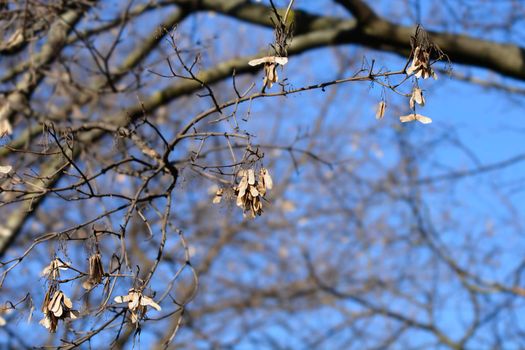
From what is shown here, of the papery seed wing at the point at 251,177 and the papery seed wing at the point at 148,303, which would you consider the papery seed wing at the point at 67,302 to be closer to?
the papery seed wing at the point at 148,303

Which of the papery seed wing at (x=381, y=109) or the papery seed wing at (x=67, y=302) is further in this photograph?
the papery seed wing at (x=381, y=109)

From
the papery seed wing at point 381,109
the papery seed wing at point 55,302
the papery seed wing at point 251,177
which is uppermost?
the papery seed wing at point 381,109

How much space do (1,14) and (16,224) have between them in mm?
1567

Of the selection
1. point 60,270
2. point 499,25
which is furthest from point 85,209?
point 60,270

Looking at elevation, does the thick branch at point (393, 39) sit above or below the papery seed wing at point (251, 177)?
above

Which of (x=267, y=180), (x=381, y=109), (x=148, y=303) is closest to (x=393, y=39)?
(x=381, y=109)

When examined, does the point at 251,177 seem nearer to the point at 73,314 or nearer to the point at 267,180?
the point at 267,180

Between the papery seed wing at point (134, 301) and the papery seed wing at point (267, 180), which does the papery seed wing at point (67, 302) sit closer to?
the papery seed wing at point (134, 301)

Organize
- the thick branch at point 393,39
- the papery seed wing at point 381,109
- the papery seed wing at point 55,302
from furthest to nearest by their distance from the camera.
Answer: the thick branch at point 393,39
the papery seed wing at point 381,109
the papery seed wing at point 55,302

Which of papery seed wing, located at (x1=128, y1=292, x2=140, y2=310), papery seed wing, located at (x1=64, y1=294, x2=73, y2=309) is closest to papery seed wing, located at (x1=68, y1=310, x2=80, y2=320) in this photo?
papery seed wing, located at (x1=64, y1=294, x2=73, y2=309)

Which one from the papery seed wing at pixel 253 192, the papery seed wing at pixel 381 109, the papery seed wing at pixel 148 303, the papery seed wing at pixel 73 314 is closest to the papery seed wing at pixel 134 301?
the papery seed wing at pixel 148 303

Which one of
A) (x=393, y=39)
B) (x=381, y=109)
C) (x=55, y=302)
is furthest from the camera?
(x=393, y=39)

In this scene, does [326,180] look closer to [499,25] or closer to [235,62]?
[499,25]

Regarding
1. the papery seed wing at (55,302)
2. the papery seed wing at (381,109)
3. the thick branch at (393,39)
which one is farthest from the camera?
the thick branch at (393,39)
